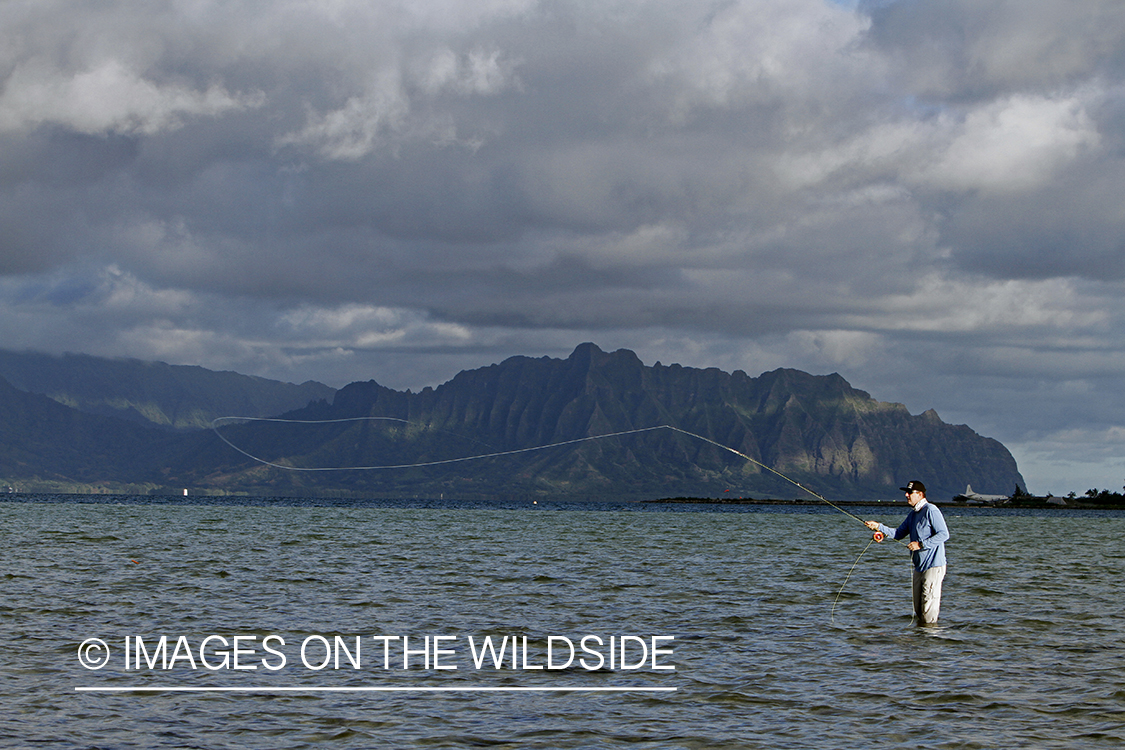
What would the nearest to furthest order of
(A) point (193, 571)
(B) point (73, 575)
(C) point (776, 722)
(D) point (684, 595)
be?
1. (C) point (776, 722)
2. (D) point (684, 595)
3. (B) point (73, 575)
4. (A) point (193, 571)

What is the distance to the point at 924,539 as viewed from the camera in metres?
22.1

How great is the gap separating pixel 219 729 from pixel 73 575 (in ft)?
74.4

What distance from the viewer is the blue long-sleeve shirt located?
22.0 metres

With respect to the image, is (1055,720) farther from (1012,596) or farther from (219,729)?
(1012,596)

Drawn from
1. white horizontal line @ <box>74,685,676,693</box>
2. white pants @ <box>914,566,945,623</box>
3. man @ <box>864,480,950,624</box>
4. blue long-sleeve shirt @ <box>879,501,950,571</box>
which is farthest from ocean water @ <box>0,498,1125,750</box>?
blue long-sleeve shirt @ <box>879,501,950,571</box>

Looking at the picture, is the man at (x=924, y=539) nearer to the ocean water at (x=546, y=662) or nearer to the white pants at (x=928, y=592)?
the white pants at (x=928, y=592)

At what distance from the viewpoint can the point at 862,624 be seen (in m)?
24.8

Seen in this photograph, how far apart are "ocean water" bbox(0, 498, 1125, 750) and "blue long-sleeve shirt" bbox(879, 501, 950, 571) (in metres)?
1.85

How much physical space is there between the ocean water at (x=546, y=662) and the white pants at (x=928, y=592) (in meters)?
0.46

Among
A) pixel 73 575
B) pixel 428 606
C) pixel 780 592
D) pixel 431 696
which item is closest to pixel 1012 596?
pixel 780 592

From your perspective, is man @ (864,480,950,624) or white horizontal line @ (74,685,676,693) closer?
white horizontal line @ (74,685,676,693)

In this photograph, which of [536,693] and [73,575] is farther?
[73,575]

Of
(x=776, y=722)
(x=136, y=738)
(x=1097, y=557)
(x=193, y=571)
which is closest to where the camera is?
(x=136, y=738)

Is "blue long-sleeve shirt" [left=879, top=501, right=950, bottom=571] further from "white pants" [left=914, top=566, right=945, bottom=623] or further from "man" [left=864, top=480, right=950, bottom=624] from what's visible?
"white pants" [left=914, top=566, right=945, bottom=623]
